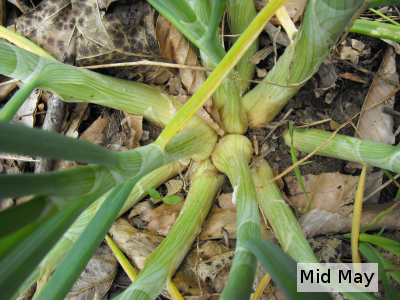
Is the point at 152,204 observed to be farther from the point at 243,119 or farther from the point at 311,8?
the point at 311,8

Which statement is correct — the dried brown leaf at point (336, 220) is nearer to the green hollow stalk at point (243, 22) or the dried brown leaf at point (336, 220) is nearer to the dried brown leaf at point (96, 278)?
the green hollow stalk at point (243, 22)

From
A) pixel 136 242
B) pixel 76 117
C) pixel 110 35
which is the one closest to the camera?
pixel 110 35

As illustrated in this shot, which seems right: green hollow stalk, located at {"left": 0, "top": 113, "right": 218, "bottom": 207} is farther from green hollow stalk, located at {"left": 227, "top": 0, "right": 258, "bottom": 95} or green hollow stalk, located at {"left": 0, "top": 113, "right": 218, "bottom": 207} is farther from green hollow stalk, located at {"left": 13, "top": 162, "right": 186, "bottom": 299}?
green hollow stalk, located at {"left": 227, "top": 0, "right": 258, "bottom": 95}

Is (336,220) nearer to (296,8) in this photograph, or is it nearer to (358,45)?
(358,45)

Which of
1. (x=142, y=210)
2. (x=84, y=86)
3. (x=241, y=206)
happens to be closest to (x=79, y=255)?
(x=241, y=206)

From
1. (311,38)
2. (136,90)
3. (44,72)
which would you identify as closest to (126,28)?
(136,90)
